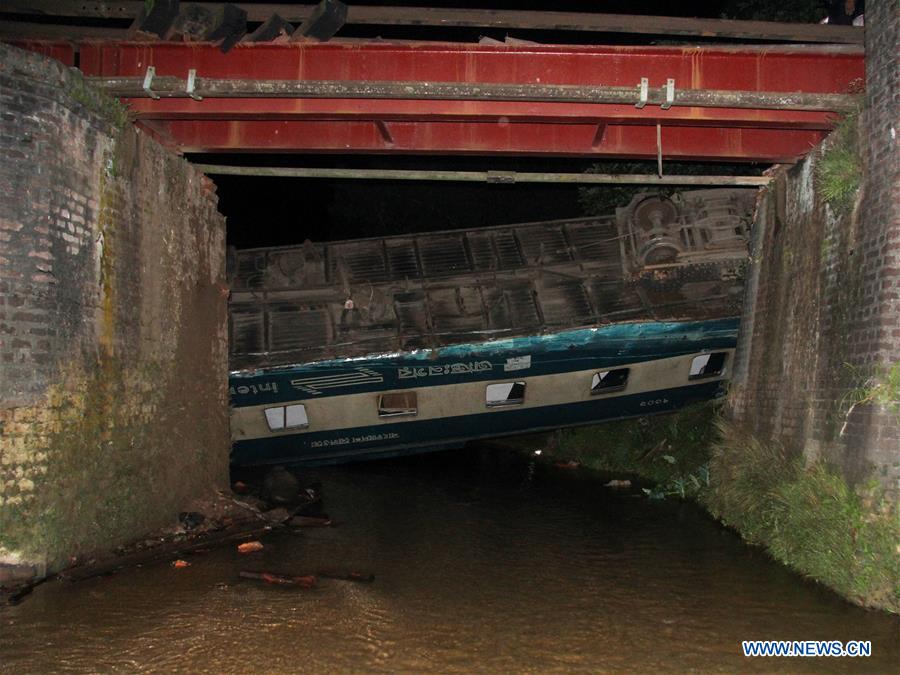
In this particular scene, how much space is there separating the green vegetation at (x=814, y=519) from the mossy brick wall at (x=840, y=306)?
0.22 metres

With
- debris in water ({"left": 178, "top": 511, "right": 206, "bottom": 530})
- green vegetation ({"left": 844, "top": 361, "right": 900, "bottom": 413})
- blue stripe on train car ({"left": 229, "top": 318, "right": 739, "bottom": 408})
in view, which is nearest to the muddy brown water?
debris in water ({"left": 178, "top": 511, "right": 206, "bottom": 530})

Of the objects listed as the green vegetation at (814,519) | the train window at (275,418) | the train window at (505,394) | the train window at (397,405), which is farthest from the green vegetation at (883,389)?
the train window at (275,418)

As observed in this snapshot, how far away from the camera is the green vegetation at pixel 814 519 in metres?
6.04

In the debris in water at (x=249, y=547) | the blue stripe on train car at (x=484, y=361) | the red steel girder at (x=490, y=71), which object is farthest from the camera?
the blue stripe on train car at (x=484, y=361)

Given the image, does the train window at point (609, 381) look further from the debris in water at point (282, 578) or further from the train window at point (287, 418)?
the debris in water at point (282, 578)

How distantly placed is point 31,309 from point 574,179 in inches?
259

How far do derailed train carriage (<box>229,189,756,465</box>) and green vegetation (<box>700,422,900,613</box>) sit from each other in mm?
3270

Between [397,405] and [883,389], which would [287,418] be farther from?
[883,389]

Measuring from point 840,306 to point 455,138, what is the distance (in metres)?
5.12

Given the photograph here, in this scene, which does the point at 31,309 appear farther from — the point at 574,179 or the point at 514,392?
the point at 514,392

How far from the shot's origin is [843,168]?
6973 mm

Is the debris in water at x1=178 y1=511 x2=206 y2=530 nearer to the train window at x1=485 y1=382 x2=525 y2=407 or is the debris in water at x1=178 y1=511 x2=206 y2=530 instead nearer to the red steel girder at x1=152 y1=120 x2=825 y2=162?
the red steel girder at x1=152 y1=120 x2=825 y2=162

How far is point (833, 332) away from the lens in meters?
7.12

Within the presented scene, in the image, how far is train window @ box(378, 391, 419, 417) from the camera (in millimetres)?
12797
